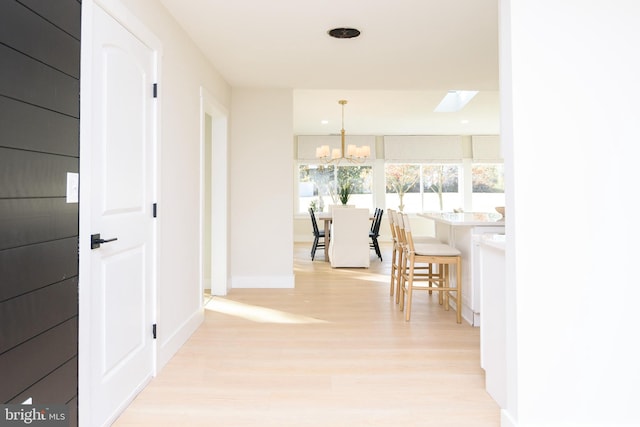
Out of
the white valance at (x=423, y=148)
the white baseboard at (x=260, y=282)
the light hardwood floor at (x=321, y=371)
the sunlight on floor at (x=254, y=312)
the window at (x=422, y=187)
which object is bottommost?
the light hardwood floor at (x=321, y=371)

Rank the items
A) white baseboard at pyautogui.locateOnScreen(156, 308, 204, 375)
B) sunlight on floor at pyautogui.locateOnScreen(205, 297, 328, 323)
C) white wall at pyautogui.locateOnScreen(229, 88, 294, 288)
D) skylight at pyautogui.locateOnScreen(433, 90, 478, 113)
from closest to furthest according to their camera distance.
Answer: white baseboard at pyautogui.locateOnScreen(156, 308, 204, 375), sunlight on floor at pyautogui.locateOnScreen(205, 297, 328, 323), white wall at pyautogui.locateOnScreen(229, 88, 294, 288), skylight at pyautogui.locateOnScreen(433, 90, 478, 113)

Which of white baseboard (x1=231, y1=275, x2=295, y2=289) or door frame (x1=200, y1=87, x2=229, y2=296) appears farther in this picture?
white baseboard (x1=231, y1=275, x2=295, y2=289)

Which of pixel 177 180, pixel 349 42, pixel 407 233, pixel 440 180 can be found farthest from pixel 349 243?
pixel 440 180

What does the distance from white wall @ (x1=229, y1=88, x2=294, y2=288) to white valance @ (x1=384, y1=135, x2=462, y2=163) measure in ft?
17.9

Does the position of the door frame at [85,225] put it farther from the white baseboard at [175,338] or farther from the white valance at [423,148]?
the white valance at [423,148]

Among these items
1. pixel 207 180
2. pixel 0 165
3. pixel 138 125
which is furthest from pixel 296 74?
pixel 0 165

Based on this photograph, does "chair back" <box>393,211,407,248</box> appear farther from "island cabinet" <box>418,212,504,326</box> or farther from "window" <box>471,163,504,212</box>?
"window" <box>471,163,504,212</box>

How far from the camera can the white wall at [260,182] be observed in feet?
16.7

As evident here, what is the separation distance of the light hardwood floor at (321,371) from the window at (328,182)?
6084mm

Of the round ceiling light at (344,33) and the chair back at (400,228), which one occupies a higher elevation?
the round ceiling light at (344,33)

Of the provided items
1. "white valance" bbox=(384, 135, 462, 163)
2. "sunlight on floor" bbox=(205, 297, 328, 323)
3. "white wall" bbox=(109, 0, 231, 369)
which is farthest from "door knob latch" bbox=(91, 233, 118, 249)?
"white valance" bbox=(384, 135, 462, 163)

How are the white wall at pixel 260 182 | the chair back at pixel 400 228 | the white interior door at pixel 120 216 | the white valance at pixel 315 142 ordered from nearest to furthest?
the white interior door at pixel 120 216 < the chair back at pixel 400 228 < the white wall at pixel 260 182 < the white valance at pixel 315 142

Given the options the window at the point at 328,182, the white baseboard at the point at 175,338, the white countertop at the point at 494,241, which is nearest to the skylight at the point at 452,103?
the window at the point at 328,182

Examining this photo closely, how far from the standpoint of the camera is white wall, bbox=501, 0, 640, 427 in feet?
5.84
